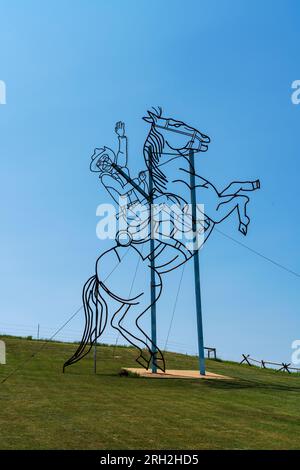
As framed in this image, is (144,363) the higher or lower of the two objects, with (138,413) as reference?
higher

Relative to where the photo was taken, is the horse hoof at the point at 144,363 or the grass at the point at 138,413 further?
the horse hoof at the point at 144,363

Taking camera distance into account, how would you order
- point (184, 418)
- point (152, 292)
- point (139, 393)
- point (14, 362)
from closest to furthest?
point (184, 418)
point (139, 393)
point (14, 362)
point (152, 292)

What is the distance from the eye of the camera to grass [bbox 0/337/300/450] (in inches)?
175

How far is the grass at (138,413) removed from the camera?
445cm

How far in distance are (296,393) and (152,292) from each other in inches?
179

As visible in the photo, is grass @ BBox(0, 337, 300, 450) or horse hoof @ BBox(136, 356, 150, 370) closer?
grass @ BBox(0, 337, 300, 450)

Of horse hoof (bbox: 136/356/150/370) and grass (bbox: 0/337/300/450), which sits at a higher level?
horse hoof (bbox: 136/356/150/370)

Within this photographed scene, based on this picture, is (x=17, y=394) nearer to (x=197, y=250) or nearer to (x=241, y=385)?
(x=241, y=385)

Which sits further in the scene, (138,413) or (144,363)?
(144,363)

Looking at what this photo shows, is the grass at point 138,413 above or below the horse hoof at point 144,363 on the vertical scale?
below

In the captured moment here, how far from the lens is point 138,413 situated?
235 inches
